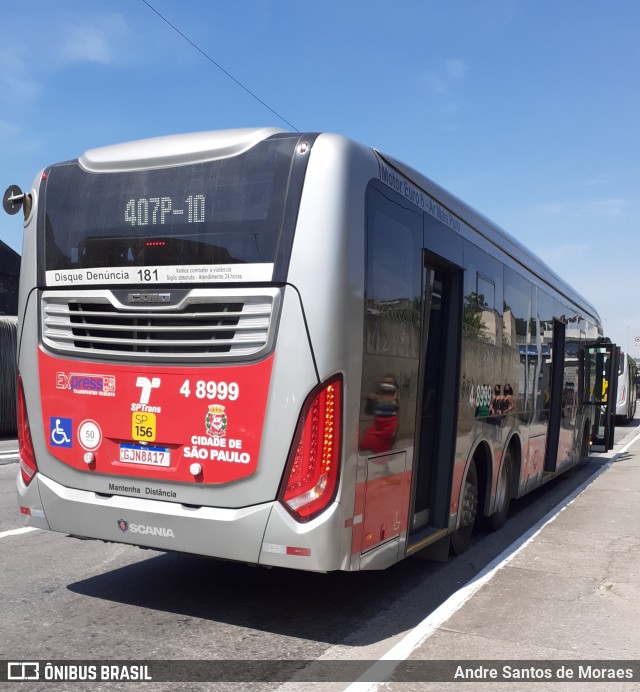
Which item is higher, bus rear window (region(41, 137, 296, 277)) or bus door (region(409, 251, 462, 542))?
bus rear window (region(41, 137, 296, 277))

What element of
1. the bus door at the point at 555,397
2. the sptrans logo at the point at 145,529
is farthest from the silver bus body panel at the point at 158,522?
the bus door at the point at 555,397

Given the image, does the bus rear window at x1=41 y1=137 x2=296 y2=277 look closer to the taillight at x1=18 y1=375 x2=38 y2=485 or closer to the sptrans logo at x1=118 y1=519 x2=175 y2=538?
the taillight at x1=18 y1=375 x2=38 y2=485

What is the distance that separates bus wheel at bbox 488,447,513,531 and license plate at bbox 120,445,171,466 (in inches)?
193

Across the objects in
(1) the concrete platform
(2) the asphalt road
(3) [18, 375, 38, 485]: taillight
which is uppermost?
(3) [18, 375, 38, 485]: taillight

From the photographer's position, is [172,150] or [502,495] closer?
[172,150]

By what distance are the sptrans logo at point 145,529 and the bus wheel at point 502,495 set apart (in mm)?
4885

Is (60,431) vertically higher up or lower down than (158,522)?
higher up

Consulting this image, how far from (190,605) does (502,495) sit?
4.69m

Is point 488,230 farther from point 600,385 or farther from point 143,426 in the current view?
point 600,385

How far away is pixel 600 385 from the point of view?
53.4ft

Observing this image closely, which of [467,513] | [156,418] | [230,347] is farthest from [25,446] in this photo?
[467,513]

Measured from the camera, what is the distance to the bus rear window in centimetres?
521

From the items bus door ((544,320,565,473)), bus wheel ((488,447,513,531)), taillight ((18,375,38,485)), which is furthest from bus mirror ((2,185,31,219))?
bus door ((544,320,565,473))

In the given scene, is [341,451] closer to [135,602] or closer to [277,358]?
[277,358]
